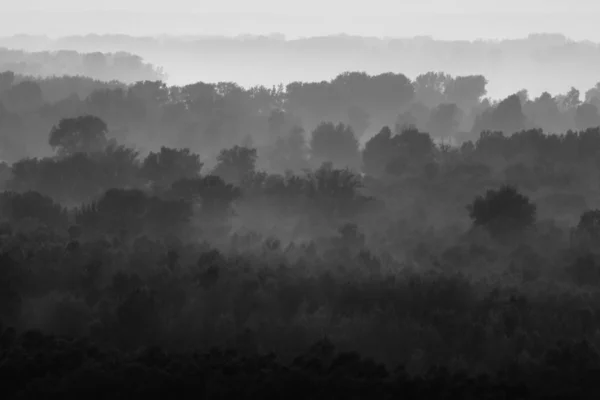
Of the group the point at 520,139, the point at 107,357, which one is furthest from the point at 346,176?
the point at 107,357

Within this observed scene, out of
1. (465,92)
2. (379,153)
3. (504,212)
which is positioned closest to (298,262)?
(504,212)

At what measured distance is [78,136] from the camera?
11144cm

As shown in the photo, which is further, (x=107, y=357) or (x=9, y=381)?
(x=107, y=357)

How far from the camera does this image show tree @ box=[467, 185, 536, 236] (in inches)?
3369

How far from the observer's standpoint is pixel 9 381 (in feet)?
166

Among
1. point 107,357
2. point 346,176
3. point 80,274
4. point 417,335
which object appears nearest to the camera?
point 107,357

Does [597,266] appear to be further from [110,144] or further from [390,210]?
[110,144]

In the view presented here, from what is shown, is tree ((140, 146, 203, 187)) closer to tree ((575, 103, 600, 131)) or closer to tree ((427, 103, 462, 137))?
tree ((427, 103, 462, 137))

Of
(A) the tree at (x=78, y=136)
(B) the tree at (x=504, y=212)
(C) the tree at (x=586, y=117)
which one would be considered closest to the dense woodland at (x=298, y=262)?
(B) the tree at (x=504, y=212)

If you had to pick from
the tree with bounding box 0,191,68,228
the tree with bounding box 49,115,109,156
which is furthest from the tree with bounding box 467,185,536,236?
the tree with bounding box 49,115,109,156

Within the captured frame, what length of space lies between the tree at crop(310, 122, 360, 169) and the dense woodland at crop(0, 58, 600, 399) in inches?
11.6

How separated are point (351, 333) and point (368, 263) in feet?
56.3

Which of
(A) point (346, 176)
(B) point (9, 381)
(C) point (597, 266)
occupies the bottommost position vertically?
(B) point (9, 381)

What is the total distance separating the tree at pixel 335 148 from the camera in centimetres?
12156
